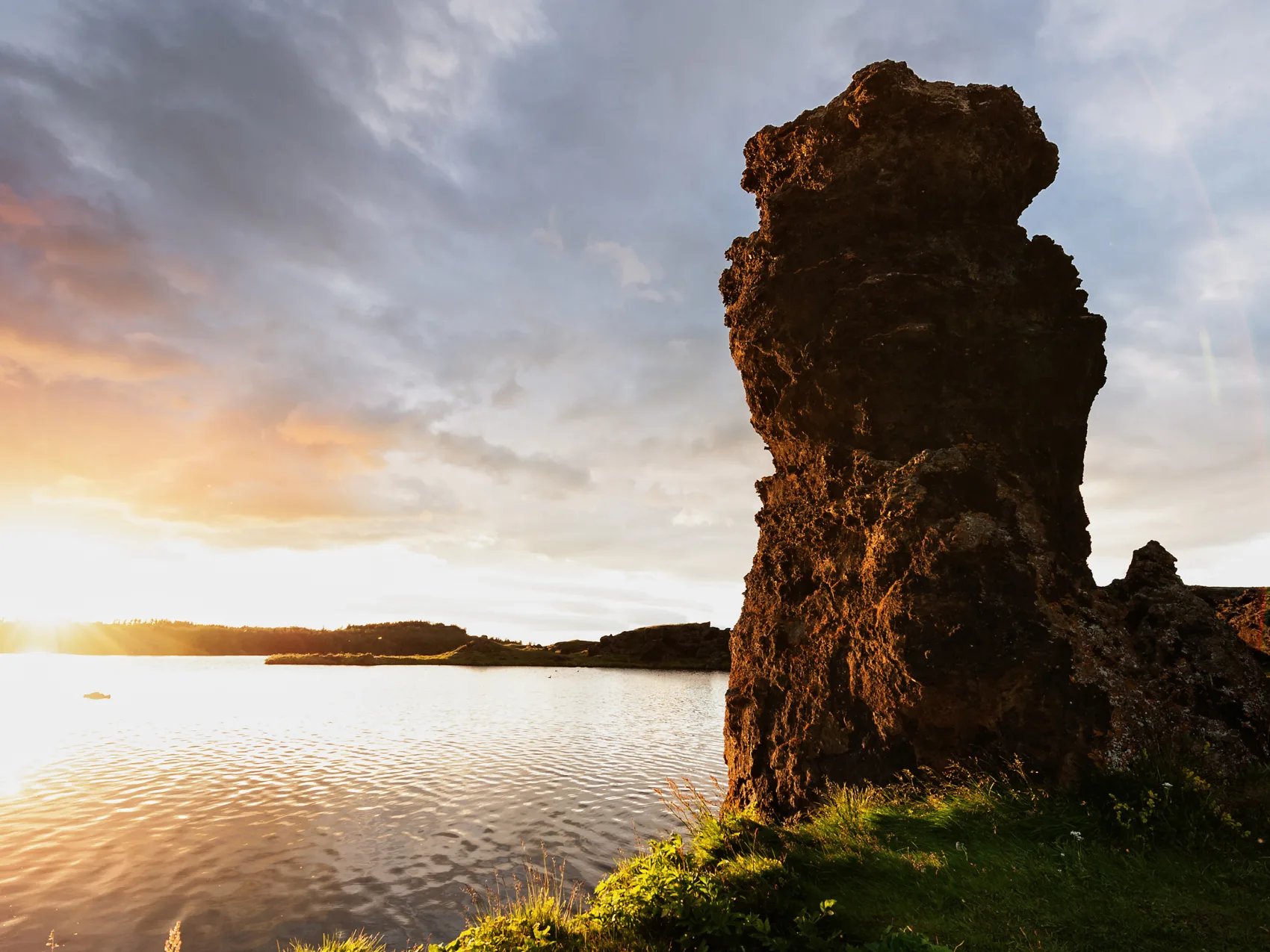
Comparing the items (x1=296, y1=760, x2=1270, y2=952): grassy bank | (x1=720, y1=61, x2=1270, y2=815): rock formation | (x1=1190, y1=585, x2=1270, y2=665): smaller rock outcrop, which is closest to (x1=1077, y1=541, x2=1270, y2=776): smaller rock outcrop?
(x1=720, y1=61, x2=1270, y2=815): rock formation

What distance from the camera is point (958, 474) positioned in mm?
11367

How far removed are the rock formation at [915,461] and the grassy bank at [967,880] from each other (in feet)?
3.08

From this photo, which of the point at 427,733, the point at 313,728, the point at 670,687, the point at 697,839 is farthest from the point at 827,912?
the point at 670,687

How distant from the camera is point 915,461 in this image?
11.7 meters

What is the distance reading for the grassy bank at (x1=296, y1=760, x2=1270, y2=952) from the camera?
22.0 feet

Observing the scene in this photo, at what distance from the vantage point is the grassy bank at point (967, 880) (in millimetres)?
6711

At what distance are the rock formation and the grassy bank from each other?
0.94 metres

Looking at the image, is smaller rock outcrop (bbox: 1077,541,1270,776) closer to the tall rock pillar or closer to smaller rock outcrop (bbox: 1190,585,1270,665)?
the tall rock pillar

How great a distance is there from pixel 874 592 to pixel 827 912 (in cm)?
554

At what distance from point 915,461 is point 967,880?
6.46 meters

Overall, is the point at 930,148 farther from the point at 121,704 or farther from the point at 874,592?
→ the point at 121,704

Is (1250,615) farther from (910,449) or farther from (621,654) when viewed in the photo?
(621,654)

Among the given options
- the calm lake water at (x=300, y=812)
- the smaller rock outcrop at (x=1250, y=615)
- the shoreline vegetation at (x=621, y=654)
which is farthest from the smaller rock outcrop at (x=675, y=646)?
the smaller rock outcrop at (x=1250, y=615)

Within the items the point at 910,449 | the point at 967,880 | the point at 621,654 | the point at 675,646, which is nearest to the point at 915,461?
the point at 910,449
